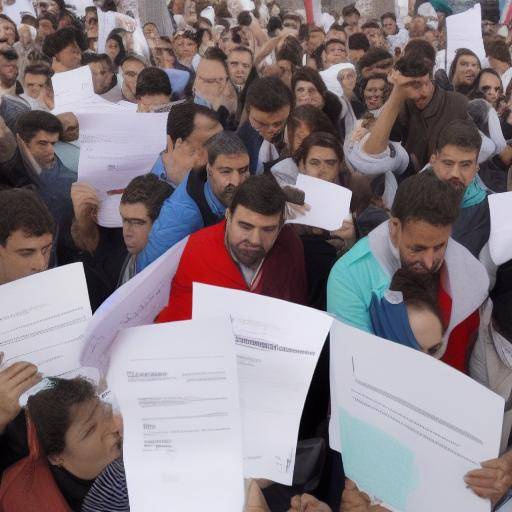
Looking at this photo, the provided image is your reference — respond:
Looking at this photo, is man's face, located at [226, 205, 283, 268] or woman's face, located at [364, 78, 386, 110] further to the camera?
woman's face, located at [364, 78, 386, 110]

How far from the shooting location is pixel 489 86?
4.71 m

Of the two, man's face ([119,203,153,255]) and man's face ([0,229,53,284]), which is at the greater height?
man's face ([0,229,53,284])

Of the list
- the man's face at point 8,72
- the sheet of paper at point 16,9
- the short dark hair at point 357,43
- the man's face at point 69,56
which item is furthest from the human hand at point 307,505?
the sheet of paper at point 16,9

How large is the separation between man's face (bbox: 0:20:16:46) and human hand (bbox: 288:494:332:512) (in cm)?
544

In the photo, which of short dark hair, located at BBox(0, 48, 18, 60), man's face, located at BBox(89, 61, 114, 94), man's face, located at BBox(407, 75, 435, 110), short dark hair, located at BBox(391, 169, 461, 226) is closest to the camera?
short dark hair, located at BBox(391, 169, 461, 226)

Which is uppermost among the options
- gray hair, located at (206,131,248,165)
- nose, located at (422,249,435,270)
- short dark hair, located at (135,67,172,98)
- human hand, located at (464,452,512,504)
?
human hand, located at (464,452,512,504)

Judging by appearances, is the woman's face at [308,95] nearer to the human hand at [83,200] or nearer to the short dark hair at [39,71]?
the short dark hair at [39,71]

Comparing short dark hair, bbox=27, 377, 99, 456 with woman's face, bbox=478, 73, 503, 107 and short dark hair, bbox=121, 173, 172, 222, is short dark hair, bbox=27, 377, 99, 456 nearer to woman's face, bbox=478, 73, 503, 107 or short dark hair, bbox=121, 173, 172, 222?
short dark hair, bbox=121, 173, 172, 222

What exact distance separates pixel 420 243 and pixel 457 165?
79 centimetres

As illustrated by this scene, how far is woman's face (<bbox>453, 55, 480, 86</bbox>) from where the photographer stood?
15.7 ft

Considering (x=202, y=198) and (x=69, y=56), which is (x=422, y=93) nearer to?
(x=202, y=198)

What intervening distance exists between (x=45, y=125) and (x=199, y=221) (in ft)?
3.79

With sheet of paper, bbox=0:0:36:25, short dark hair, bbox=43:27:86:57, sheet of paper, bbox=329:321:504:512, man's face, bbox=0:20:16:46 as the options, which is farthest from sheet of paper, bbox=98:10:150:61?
sheet of paper, bbox=329:321:504:512

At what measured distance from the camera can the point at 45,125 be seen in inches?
129
